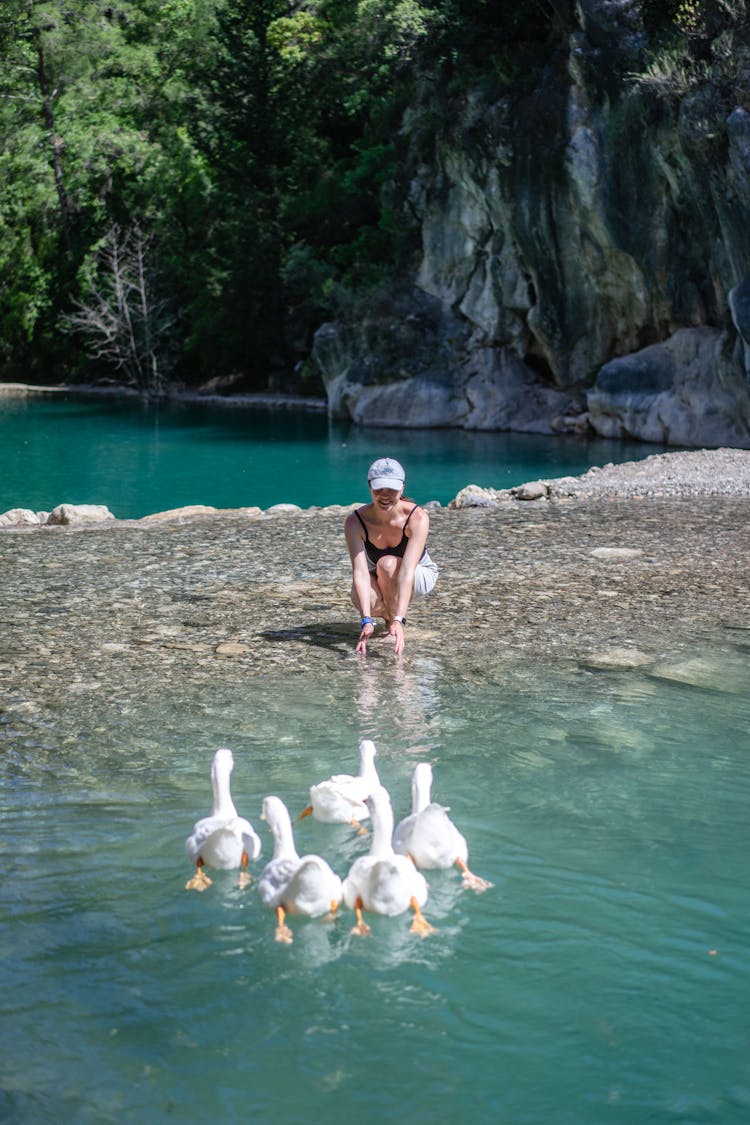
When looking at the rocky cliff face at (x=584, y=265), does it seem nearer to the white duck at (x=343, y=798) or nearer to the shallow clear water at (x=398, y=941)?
the shallow clear water at (x=398, y=941)

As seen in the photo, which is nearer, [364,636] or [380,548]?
[364,636]

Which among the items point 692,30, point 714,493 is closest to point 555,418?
point 692,30

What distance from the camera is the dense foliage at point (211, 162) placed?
1362 inches

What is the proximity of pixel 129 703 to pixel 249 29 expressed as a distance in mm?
37584

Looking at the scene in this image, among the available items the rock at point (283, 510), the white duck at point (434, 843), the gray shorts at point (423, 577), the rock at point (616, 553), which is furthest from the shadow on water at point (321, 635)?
the rock at point (283, 510)

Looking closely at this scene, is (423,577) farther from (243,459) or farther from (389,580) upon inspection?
(243,459)

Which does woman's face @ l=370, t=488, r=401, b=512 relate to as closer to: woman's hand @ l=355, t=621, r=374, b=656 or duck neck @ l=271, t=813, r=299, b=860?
woman's hand @ l=355, t=621, r=374, b=656

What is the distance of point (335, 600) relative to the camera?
33.6 ft

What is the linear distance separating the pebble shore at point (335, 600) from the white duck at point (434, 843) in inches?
107

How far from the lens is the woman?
8266 millimetres

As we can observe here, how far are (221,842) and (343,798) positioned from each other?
26.1 inches

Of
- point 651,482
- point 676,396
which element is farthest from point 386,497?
point 676,396

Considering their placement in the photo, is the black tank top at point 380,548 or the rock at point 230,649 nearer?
the black tank top at point 380,548

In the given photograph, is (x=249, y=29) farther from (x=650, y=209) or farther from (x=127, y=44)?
(x=650, y=209)
